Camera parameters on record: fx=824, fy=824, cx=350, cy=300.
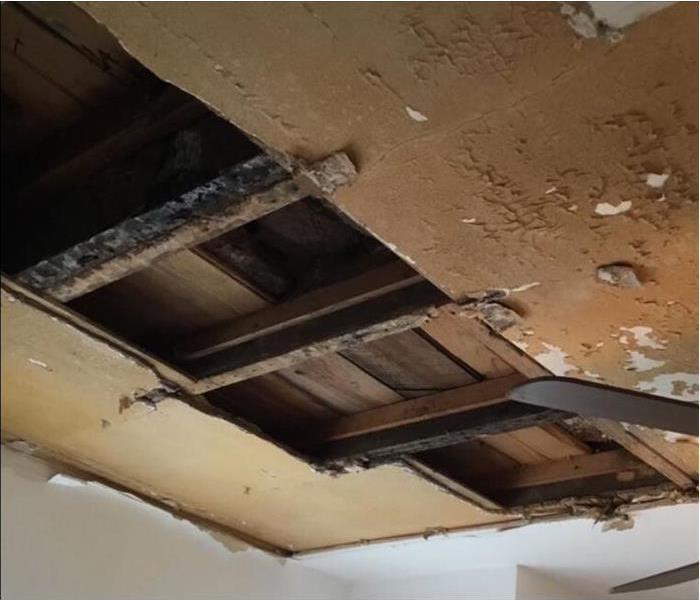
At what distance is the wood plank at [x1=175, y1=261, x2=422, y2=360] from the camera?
120cm

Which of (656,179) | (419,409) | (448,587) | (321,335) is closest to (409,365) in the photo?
(419,409)

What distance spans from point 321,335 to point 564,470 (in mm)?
816

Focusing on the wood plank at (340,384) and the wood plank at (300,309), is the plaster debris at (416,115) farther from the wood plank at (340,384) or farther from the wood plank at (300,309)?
the wood plank at (340,384)

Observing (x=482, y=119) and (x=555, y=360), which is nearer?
(x=482, y=119)

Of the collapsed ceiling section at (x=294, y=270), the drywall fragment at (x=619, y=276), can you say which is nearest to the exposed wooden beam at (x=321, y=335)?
the collapsed ceiling section at (x=294, y=270)

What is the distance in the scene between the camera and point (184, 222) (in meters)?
1.03

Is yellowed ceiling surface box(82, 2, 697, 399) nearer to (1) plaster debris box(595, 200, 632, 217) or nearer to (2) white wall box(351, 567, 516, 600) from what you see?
(1) plaster debris box(595, 200, 632, 217)

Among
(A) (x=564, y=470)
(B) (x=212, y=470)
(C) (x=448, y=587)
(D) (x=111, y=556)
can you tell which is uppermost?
(A) (x=564, y=470)

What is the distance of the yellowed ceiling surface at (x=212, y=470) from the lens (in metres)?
1.32

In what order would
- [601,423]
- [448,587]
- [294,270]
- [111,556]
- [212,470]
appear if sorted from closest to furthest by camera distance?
1. [111,556]
2. [294,270]
3. [601,423]
4. [212,470]
5. [448,587]

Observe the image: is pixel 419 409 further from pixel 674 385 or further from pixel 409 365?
pixel 674 385

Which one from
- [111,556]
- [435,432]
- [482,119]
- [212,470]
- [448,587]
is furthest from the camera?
[448,587]

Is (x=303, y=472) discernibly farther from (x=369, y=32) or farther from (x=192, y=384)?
(x=369, y=32)

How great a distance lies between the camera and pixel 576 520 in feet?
6.22
